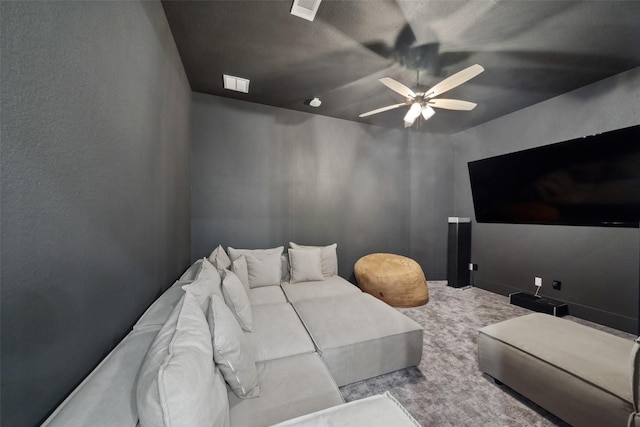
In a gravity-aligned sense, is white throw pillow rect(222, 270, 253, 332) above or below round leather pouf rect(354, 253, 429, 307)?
above

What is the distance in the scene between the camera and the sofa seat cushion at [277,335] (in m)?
1.37

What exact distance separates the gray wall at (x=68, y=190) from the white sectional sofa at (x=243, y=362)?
0.13 m

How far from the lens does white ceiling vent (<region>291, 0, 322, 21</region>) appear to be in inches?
61.7

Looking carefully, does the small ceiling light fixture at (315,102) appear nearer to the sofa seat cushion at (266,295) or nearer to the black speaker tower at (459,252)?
the sofa seat cushion at (266,295)

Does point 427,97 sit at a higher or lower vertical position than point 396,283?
higher

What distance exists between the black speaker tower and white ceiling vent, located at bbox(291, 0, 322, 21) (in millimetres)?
3593

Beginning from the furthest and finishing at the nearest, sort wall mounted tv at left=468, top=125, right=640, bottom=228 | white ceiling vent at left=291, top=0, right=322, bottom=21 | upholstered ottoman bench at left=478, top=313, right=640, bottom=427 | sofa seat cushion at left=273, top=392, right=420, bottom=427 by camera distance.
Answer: wall mounted tv at left=468, top=125, right=640, bottom=228, white ceiling vent at left=291, top=0, right=322, bottom=21, upholstered ottoman bench at left=478, top=313, right=640, bottom=427, sofa seat cushion at left=273, top=392, right=420, bottom=427

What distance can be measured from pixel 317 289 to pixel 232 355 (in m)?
1.58

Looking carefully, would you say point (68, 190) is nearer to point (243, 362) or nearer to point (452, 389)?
point (243, 362)

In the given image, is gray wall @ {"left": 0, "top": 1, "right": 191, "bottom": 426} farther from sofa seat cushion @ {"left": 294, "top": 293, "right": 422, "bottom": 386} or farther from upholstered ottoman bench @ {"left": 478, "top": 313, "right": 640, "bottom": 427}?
upholstered ottoman bench @ {"left": 478, "top": 313, "right": 640, "bottom": 427}

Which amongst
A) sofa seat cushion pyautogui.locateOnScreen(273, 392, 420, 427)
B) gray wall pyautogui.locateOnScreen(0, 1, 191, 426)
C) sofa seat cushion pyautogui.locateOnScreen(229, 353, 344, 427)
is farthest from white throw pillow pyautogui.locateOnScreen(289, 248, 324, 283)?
sofa seat cushion pyautogui.locateOnScreen(273, 392, 420, 427)

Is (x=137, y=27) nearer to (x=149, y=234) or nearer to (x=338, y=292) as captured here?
(x=149, y=234)

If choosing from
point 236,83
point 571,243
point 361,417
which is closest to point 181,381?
point 361,417

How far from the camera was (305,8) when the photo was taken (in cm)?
162
